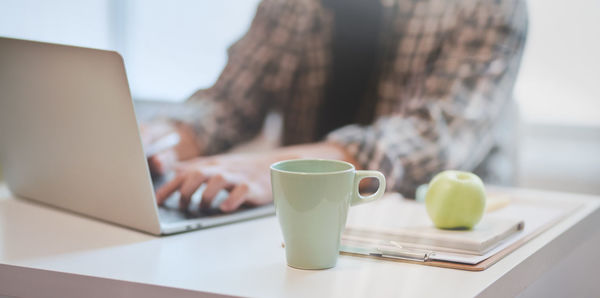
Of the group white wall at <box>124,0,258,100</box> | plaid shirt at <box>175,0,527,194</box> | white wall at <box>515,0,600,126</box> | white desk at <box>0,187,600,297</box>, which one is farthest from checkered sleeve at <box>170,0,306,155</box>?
white wall at <box>124,0,258,100</box>

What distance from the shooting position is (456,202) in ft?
2.11

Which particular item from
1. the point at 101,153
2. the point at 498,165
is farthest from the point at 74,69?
the point at 498,165

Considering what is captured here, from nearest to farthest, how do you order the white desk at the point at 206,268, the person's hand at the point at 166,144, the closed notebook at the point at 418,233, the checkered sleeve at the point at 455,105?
1. the white desk at the point at 206,268
2. the closed notebook at the point at 418,233
3. the person's hand at the point at 166,144
4. the checkered sleeve at the point at 455,105

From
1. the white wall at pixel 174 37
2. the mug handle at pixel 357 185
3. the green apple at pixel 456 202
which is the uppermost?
the mug handle at pixel 357 185

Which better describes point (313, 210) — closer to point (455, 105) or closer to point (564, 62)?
point (455, 105)

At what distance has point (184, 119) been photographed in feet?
4.14

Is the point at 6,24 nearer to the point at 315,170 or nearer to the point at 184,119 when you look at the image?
the point at 184,119

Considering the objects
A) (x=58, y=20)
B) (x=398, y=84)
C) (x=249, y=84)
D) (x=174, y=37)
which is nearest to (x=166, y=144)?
(x=249, y=84)

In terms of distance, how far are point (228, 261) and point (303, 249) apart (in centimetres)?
8

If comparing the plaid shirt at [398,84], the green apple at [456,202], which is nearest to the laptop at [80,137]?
the green apple at [456,202]

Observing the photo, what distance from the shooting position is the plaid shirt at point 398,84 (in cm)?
107

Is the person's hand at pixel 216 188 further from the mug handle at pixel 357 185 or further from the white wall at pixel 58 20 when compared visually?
the white wall at pixel 58 20

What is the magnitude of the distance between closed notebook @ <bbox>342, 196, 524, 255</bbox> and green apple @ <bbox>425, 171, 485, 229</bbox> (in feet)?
0.04

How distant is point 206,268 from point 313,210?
12 cm
